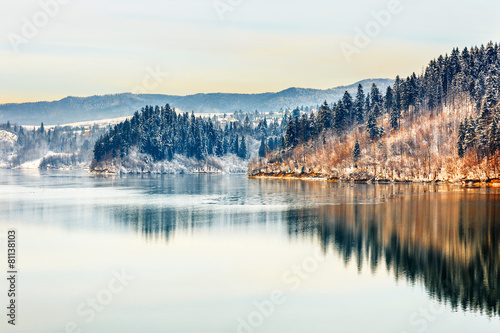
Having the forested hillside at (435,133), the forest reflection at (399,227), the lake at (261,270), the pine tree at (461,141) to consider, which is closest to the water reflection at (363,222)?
the forest reflection at (399,227)

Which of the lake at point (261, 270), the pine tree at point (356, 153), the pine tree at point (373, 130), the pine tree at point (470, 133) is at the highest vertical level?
the pine tree at point (373, 130)

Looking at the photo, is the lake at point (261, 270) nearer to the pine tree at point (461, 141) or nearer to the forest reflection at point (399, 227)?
the forest reflection at point (399, 227)

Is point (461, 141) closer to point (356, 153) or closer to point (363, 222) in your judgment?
point (356, 153)

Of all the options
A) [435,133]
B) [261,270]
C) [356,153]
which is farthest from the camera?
[356,153]

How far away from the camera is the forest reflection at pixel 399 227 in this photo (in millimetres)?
45287

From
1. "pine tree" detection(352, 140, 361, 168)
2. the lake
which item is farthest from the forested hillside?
the lake

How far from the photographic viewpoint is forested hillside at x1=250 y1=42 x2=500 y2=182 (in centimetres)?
14175

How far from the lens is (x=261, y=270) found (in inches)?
1975

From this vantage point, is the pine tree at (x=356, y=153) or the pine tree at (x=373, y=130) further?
the pine tree at (x=373, y=130)

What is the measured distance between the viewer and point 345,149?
186000 millimetres

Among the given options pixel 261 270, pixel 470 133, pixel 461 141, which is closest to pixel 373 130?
pixel 461 141

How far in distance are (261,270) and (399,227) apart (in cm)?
2770

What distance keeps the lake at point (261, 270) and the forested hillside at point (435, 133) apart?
53.5m

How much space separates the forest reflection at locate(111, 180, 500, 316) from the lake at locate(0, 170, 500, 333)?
204 millimetres
